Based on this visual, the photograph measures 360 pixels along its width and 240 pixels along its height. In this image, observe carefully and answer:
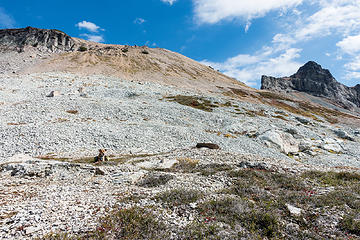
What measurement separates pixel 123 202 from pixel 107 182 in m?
3.98

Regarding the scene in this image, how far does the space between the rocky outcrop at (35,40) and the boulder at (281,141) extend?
126019 mm

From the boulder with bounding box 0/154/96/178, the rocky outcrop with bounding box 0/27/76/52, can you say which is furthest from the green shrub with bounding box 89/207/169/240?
the rocky outcrop with bounding box 0/27/76/52

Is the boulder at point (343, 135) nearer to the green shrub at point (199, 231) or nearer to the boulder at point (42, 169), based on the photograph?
the green shrub at point (199, 231)

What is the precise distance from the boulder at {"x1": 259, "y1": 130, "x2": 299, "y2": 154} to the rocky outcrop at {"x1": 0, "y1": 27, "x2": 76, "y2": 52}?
12602 cm

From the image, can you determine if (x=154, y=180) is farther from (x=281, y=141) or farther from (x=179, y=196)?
(x=281, y=141)

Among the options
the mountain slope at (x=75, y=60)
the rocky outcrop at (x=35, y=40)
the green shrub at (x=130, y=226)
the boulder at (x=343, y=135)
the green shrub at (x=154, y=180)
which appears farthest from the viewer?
the rocky outcrop at (x=35, y=40)

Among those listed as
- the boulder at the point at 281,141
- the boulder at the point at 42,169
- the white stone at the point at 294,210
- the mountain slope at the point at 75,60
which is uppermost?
the mountain slope at the point at 75,60

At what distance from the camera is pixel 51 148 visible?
783 inches

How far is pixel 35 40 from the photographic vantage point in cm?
10412

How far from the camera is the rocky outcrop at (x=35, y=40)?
99.2m

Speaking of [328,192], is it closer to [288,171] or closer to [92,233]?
[288,171]

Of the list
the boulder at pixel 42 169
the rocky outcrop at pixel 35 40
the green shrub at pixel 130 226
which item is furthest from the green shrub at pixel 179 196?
the rocky outcrop at pixel 35 40

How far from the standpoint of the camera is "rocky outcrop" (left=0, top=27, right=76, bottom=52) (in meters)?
99.2

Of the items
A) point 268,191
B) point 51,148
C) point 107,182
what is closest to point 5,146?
point 51,148
